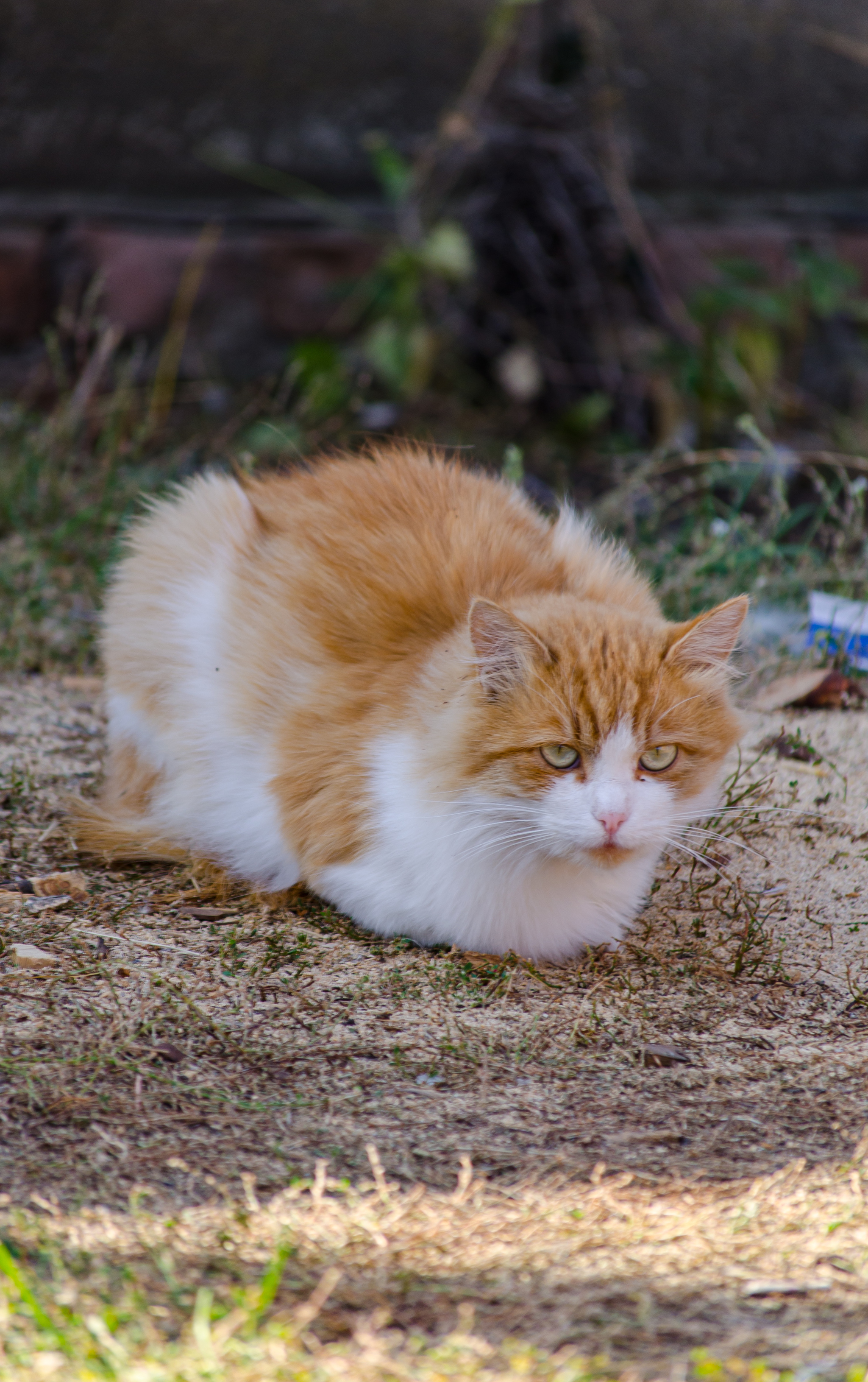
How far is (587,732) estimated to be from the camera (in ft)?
6.60

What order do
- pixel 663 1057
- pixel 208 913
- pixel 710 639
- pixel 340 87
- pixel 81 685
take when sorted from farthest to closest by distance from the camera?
pixel 340 87 → pixel 81 685 → pixel 208 913 → pixel 710 639 → pixel 663 1057

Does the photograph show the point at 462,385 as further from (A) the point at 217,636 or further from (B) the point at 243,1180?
(B) the point at 243,1180

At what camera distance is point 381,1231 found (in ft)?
4.75

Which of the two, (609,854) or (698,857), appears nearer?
(609,854)

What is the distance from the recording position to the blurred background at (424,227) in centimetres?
479

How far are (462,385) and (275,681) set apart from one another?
312cm

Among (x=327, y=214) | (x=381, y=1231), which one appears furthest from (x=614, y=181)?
(x=381, y=1231)

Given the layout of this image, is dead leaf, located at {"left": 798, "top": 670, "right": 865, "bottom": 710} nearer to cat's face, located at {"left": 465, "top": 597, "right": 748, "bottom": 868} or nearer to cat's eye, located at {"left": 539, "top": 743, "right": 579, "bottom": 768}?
cat's face, located at {"left": 465, "top": 597, "right": 748, "bottom": 868}

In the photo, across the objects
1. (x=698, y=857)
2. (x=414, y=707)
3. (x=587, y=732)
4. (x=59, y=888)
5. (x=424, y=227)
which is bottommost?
(x=59, y=888)

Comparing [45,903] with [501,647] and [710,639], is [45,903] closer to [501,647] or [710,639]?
[501,647]

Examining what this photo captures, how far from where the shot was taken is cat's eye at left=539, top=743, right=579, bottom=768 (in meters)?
2.03

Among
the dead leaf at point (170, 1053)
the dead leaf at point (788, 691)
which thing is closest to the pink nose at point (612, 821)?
the dead leaf at point (170, 1053)

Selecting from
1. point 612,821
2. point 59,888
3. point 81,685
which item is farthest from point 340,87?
point 612,821

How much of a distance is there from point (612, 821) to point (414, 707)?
0.41 metres
